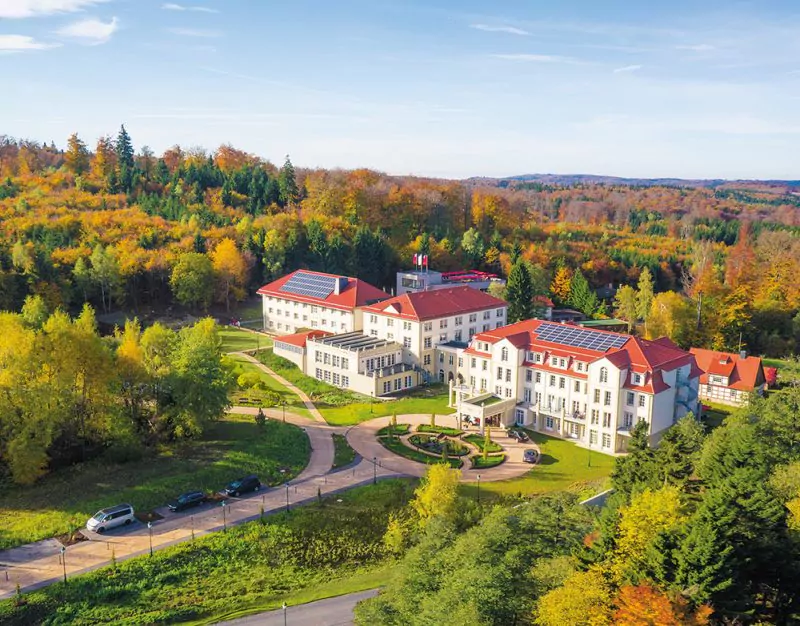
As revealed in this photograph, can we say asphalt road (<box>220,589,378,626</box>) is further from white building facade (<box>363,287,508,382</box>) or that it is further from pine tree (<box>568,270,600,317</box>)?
pine tree (<box>568,270,600,317</box>)

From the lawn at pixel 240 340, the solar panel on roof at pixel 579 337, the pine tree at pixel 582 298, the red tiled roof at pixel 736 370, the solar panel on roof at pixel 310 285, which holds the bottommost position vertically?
the lawn at pixel 240 340

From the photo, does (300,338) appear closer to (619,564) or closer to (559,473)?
(559,473)

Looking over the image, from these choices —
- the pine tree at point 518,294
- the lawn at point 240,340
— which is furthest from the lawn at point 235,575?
the pine tree at point 518,294

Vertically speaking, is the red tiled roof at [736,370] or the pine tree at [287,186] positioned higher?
the pine tree at [287,186]

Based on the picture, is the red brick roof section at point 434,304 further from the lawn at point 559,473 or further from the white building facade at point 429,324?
the lawn at point 559,473

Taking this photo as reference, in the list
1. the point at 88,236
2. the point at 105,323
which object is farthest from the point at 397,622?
the point at 88,236

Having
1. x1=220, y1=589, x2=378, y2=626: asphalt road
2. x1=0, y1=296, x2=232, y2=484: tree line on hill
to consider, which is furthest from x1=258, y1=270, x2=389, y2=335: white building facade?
x1=220, y1=589, x2=378, y2=626: asphalt road

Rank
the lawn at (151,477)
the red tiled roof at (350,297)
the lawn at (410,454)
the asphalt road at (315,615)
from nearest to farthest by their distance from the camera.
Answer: the asphalt road at (315,615)
the lawn at (151,477)
the lawn at (410,454)
the red tiled roof at (350,297)
